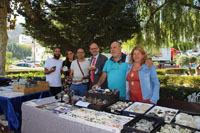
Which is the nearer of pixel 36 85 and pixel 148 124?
pixel 148 124

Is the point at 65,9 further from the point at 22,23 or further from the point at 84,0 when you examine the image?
the point at 22,23

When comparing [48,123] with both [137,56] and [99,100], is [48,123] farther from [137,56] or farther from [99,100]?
[137,56]

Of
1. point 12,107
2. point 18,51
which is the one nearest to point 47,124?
point 12,107

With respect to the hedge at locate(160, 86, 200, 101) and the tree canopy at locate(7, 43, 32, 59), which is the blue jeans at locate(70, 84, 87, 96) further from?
the tree canopy at locate(7, 43, 32, 59)

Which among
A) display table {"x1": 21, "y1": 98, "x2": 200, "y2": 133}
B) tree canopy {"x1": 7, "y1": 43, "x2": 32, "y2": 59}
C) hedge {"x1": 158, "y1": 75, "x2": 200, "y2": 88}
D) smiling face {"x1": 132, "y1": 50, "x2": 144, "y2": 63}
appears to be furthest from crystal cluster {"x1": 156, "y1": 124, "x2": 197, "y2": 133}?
tree canopy {"x1": 7, "y1": 43, "x2": 32, "y2": 59}

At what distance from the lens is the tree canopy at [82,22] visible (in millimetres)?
5977

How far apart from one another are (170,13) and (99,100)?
17.9 feet

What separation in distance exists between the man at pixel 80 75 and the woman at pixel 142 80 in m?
1.04

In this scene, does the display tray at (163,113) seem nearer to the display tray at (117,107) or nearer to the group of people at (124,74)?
the display tray at (117,107)

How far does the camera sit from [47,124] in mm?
1901

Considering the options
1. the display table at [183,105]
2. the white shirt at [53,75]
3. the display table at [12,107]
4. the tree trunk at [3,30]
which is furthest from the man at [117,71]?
the tree trunk at [3,30]

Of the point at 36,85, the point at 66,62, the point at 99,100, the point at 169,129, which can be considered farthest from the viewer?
the point at 66,62

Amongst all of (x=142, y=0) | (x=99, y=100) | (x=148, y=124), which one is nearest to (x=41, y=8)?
(x=142, y=0)

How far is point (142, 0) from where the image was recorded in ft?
20.6
